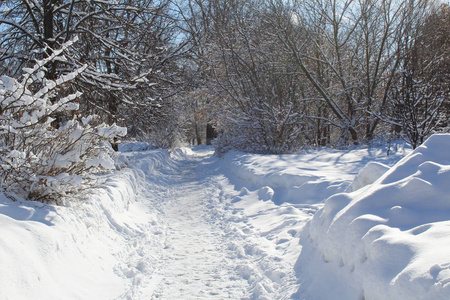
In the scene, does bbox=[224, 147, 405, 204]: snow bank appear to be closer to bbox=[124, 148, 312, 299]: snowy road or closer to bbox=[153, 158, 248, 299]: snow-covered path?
bbox=[124, 148, 312, 299]: snowy road

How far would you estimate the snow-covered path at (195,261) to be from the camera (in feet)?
11.8

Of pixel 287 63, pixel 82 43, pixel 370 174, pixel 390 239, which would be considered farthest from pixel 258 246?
pixel 287 63

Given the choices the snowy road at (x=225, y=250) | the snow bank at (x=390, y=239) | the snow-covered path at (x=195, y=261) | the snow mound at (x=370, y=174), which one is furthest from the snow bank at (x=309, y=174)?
the snow-covered path at (x=195, y=261)

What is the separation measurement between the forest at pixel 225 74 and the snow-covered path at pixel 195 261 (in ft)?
5.24

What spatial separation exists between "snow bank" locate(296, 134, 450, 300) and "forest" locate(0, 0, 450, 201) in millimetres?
2944

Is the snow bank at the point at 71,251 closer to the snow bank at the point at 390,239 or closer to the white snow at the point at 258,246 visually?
the white snow at the point at 258,246

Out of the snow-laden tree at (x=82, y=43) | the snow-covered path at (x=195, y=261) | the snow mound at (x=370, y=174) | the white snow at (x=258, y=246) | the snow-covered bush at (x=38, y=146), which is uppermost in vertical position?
the snow-laden tree at (x=82, y=43)

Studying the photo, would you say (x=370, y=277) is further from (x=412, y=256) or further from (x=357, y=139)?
(x=357, y=139)

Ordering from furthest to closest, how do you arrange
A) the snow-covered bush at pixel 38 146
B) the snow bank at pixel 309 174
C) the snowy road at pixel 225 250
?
the snow bank at pixel 309 174 < the snow-covered bush at pixel 38 146 < the snowy road at pixel 225 250

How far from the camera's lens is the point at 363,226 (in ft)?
9.94

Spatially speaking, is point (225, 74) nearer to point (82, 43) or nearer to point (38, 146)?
point (82, 43)

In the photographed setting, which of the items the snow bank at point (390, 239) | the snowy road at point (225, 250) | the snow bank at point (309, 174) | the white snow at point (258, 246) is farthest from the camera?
the snow bank at point (309, 174)

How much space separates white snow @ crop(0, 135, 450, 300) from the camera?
2543mm

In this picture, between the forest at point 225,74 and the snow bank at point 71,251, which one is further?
the forest at point 225,74
